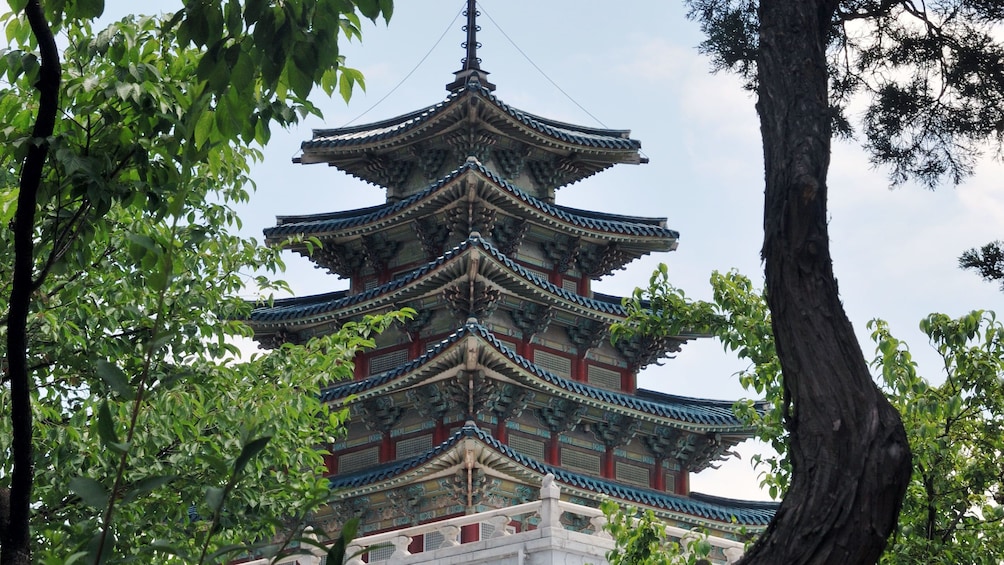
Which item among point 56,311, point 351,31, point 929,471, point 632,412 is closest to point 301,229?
point 632,412

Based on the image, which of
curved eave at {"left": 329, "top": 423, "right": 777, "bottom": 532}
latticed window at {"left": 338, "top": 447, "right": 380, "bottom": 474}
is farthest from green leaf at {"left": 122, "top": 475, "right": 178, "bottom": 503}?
latticed window at {"left": 338, "top": 447, "right": 380, "bottom": 474}

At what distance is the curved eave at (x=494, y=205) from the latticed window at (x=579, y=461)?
15.3ft

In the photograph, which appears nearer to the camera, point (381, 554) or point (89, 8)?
point (89, 8)

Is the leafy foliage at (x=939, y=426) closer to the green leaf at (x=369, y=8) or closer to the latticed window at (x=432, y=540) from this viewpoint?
the green leaf at (x=369, y=8)

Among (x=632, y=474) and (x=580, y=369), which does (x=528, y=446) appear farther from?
(x=632, y=474)

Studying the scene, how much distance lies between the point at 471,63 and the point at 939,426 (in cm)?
1823

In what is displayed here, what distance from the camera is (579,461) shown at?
83.9 ft

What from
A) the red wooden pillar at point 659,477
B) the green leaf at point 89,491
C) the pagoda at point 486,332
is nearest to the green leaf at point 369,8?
the green leaf at point 89,491

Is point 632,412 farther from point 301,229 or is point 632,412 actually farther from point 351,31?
point 351,31

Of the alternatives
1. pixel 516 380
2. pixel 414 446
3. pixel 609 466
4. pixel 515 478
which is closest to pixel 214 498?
pixel 515 478

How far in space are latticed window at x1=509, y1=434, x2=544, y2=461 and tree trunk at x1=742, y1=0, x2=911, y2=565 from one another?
20113mm

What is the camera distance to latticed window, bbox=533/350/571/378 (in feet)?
86.0

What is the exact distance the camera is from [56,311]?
11422 mm

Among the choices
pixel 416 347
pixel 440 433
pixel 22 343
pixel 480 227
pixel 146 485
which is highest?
pixel 480 227
